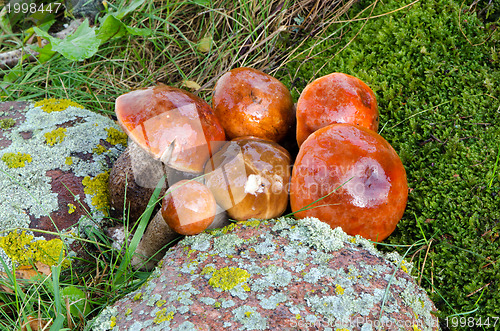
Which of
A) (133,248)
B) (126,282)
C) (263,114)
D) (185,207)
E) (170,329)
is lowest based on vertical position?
(126,282)

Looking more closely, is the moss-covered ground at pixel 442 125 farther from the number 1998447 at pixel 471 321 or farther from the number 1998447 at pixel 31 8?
the number 1998447 at pixel 31 8

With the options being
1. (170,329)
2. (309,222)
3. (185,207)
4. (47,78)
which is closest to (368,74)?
(309,222)

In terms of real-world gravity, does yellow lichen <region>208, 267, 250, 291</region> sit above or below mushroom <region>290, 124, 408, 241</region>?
below

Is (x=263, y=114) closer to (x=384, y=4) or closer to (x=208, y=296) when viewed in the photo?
(x=208, y=296)

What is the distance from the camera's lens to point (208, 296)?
1.90 m

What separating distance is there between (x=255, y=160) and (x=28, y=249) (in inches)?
66.7

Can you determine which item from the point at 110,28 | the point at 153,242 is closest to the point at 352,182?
the point at 153,242

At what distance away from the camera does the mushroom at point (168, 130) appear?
231 centimetres

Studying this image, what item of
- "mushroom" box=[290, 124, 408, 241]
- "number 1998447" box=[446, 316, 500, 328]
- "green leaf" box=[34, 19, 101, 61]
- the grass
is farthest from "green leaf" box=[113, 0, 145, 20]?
"number 1998447" box=[446, 316, 500, 328]

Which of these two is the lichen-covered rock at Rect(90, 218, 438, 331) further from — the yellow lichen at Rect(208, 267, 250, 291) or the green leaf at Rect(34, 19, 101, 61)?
the green leaf at Rect(34, 19, 101, 61)

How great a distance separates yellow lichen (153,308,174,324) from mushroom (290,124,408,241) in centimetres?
99

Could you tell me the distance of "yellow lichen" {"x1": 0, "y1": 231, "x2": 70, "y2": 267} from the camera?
8.33ft

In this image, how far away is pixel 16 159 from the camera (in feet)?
9.58

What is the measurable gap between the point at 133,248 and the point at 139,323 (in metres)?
0.71
